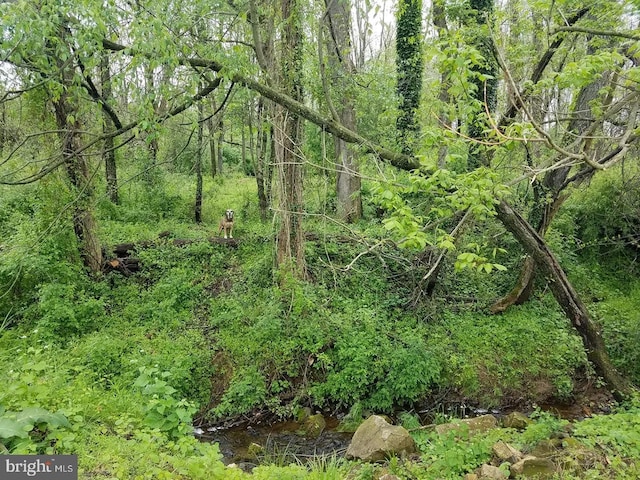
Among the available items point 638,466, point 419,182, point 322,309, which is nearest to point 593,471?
point 638,466

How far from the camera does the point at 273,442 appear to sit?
510cm

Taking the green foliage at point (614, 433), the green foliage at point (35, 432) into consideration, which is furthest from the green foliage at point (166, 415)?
the green foliage at point (614, 433)

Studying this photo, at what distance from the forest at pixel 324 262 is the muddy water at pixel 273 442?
40mm

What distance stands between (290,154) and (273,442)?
4.23m

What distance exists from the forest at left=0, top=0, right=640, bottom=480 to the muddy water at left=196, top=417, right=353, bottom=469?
0.04 m

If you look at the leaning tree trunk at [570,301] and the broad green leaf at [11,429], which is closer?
the broad green leaf at [11,429]

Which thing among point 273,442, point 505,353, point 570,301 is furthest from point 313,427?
point 570,301

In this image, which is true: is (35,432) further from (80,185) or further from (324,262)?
(80,185)

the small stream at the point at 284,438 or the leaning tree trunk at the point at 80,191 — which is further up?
the leaning tree trunk at the point at 80,191

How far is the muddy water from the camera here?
15.4ft

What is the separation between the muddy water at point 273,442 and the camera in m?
4.68

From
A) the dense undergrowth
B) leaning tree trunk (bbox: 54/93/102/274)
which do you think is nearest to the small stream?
the dense undergrowth

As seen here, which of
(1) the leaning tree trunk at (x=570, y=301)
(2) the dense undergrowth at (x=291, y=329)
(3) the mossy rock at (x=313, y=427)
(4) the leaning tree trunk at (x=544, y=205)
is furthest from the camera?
(4) the leaning tree trunk at (x=544, y=205)

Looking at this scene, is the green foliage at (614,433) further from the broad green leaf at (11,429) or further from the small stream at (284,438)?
the broad green leaf at (11,429)
